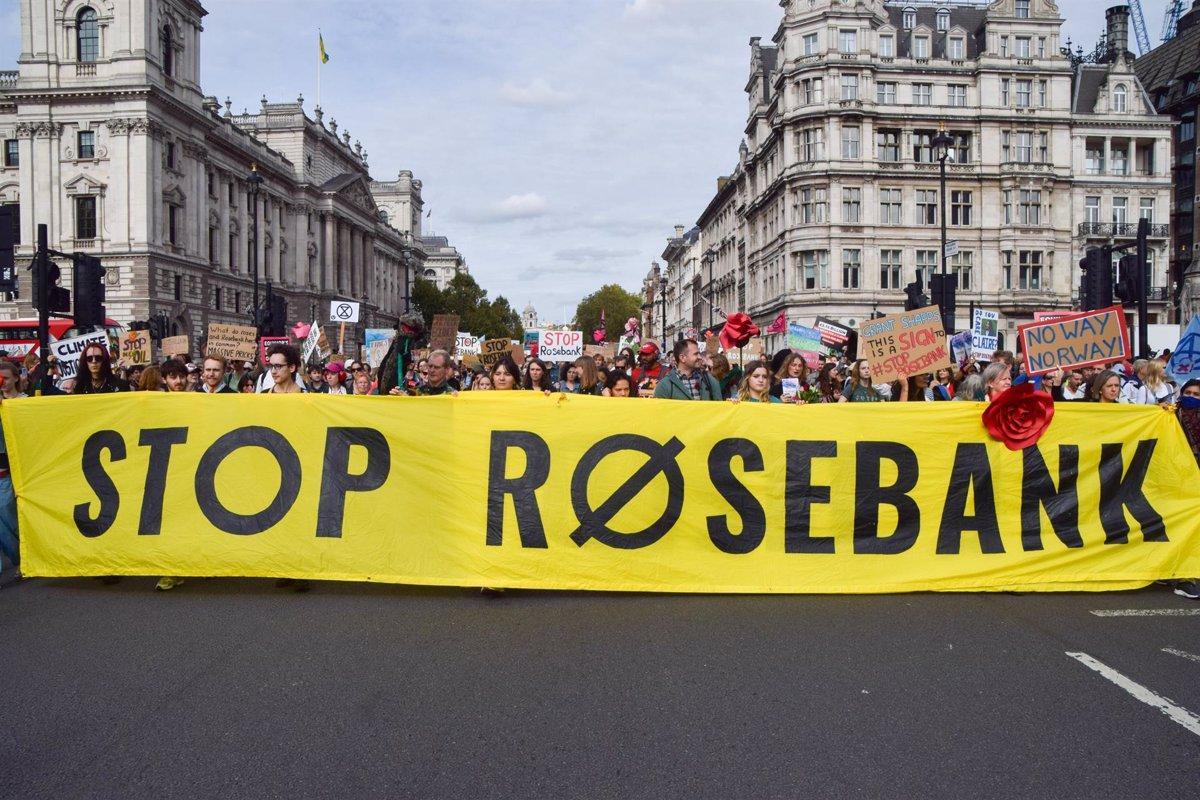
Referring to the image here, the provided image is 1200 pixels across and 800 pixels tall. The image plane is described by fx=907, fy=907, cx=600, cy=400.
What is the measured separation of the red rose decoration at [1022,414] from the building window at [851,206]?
162ft

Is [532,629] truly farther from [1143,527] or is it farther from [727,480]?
[1143,527]

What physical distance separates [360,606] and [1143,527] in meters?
5.72

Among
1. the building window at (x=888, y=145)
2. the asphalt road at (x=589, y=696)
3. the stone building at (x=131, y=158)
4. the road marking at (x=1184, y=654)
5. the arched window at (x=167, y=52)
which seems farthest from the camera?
the arched window at (x=167, y=52)

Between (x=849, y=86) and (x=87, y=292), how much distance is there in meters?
48.7

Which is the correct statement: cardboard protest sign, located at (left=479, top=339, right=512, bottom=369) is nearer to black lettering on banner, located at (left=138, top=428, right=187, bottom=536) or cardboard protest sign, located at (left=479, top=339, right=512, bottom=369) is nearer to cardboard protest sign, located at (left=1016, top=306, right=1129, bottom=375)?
cardboard protest sign, located at (left=1016, top=306, right=1129, bottom=375)

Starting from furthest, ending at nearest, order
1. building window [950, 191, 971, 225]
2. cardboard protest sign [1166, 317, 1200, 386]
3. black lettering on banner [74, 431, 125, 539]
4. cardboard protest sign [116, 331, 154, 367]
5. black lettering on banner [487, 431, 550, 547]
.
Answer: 1. building window [950, 191, 971, 225]
2. cardboard protest sign [116, 331, 154, 367]
3. cardboard protest sign [1166, 317, 1200, 386]
4. black lettering on banner [74, 431, 125, 539]
5. black lettering on banner [487, 431, 550, 547]

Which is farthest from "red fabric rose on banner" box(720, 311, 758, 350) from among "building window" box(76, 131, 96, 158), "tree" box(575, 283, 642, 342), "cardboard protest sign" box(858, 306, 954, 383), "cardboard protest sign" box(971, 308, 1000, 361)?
"tree" box(575, 283, 642, 342)

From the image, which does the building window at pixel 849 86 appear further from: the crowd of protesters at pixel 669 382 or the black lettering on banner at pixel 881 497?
the black lettering on banner at pixel 881 497

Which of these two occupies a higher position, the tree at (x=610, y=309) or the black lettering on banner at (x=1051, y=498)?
the tree at (x=610, y=309)

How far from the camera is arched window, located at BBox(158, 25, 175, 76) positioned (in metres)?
60.0

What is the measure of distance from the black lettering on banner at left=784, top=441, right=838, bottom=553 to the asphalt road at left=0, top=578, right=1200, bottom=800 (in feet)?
1.33

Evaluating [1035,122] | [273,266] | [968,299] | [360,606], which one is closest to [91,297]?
[360,606]

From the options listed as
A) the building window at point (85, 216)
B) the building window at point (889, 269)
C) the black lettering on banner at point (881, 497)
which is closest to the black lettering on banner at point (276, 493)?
the black lettering on banner at point (881, 497)

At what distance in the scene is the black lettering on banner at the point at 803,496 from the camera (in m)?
6.58
